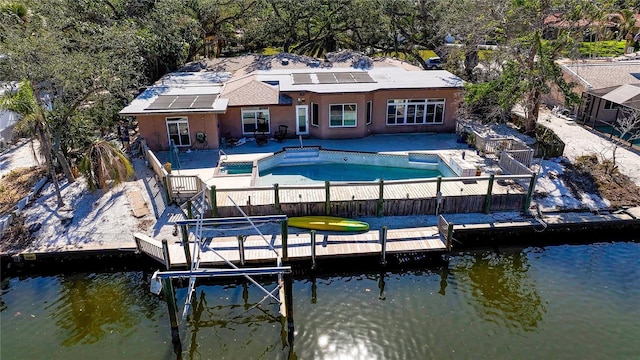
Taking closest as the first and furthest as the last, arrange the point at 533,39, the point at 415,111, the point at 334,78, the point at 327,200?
1. the point at 327,200
2. the point at 533,39
3. the point at 415,111
4. the point at 334,78

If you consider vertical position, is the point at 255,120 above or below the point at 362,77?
below

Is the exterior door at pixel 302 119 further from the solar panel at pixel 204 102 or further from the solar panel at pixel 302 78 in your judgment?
the solar panel at pixel 204 102

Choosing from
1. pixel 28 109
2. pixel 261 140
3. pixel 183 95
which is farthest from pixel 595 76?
pixel 28 109

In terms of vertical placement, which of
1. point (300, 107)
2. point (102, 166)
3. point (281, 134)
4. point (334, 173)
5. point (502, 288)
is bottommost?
point (502, 288)

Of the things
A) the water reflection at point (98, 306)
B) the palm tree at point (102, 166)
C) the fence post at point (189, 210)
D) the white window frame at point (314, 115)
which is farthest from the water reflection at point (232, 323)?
the white window frame at point (314, 115)

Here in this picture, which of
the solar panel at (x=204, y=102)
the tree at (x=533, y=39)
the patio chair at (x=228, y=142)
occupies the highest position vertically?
the tree at (x=533, y=39)

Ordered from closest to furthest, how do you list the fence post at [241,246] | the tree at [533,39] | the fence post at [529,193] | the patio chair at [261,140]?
the fence post at [241,246] → the fence post at [529,193] → the tree at [533,39] → the patio chair at [261,140]

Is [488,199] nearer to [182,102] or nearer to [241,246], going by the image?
[241,246]
